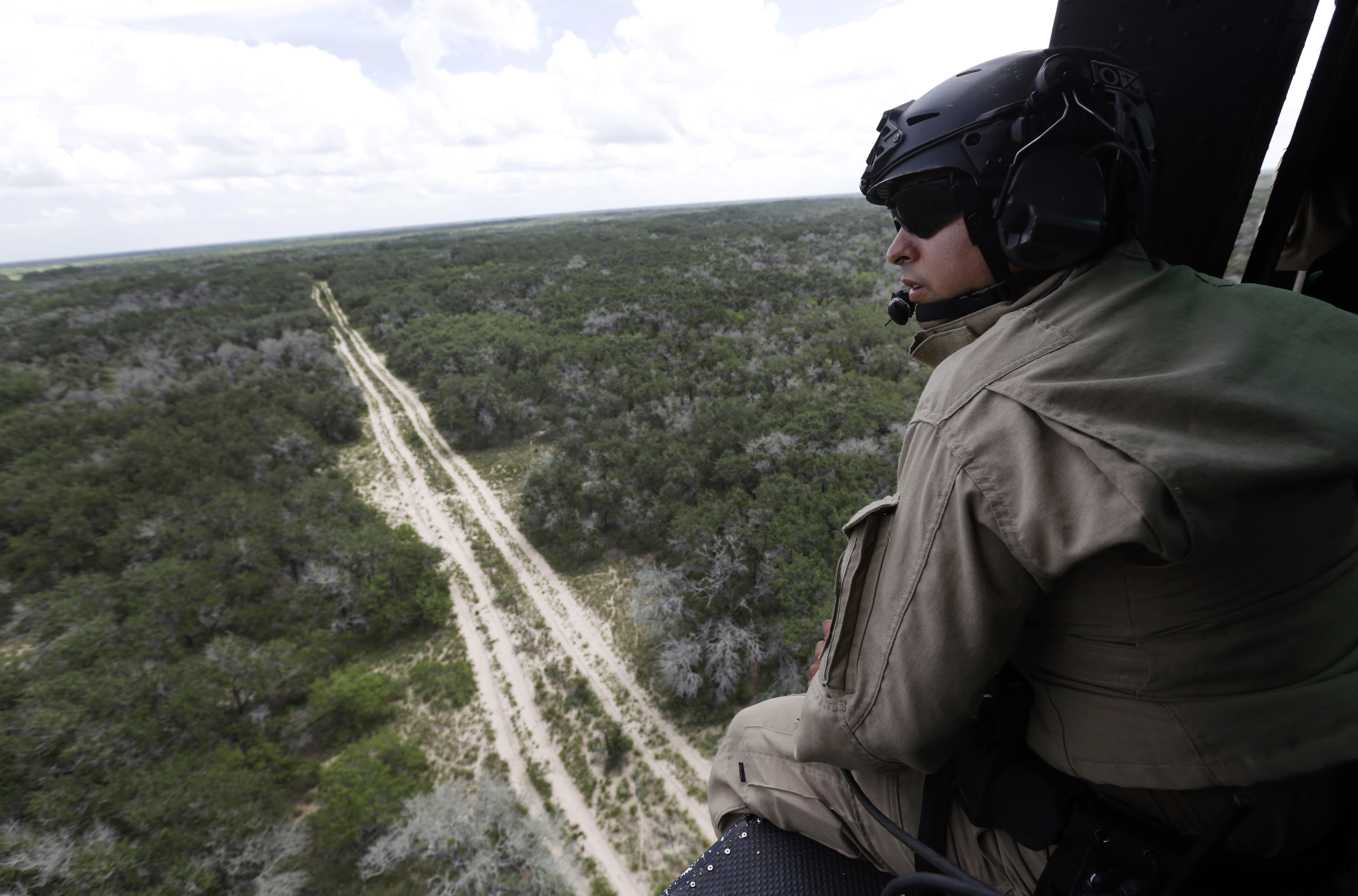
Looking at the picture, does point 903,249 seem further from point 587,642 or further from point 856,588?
point 587,642

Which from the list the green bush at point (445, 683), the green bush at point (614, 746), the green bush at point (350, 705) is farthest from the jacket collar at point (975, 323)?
the green bush at point (350, 705)

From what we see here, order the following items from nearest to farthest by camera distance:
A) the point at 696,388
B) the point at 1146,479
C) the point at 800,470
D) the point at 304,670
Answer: the point at 1146,479 < the point at 304,670 < the point at 800,470 < the point at 696,388

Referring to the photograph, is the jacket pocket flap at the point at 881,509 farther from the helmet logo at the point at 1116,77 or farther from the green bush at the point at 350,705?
the green bush at the point at 350,705

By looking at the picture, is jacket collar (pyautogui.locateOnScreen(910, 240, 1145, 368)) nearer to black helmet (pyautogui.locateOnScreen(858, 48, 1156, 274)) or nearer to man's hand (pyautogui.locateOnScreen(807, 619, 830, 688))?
black helmet (pyautogui.locateOnScreen(858, 48, 1156, 274))

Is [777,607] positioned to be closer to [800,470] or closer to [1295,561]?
[800,470]

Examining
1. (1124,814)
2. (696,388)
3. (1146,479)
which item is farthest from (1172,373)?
(696,388)

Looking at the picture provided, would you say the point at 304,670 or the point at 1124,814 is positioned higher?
the point at 1124,814
